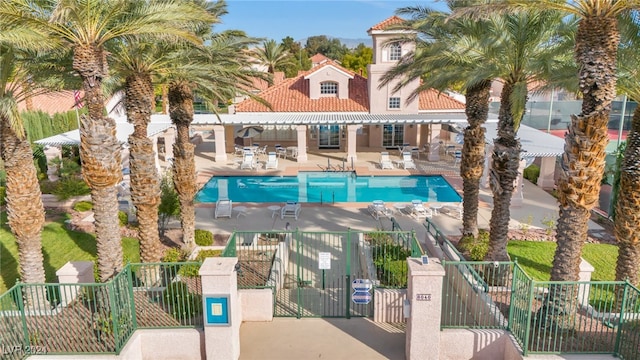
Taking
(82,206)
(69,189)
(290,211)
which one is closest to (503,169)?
(290,211)

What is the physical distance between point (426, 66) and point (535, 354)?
9128 millimetres

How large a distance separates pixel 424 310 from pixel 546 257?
810cm

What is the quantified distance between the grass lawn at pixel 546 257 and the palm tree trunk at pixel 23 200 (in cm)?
1332

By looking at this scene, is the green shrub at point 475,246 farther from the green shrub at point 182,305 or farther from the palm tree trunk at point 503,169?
the green shrub at point 182,305

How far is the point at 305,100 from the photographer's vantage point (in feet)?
110

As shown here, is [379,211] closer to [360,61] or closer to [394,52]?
[394,52]

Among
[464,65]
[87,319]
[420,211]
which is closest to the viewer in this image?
[87,319]

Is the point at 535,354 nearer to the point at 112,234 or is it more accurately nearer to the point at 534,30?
the point at 534,30

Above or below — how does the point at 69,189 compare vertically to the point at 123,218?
above

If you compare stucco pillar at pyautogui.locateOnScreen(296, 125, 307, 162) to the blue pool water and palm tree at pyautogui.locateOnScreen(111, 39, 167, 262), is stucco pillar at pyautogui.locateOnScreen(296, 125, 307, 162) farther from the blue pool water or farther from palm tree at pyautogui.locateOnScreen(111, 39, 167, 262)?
palm tree at pyautogui.locateOnScreen(111, 39, 167, 262)

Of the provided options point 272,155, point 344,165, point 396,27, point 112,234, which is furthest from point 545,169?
point 112,234

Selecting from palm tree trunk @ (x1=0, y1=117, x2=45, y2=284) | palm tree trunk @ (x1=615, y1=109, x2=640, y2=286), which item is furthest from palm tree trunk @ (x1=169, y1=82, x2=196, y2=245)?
palm tree trunk @ (x1=615, y1=109, x2=640, y2=286)

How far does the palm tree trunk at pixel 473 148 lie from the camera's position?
14.2 m

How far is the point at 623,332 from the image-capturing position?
8.90m
